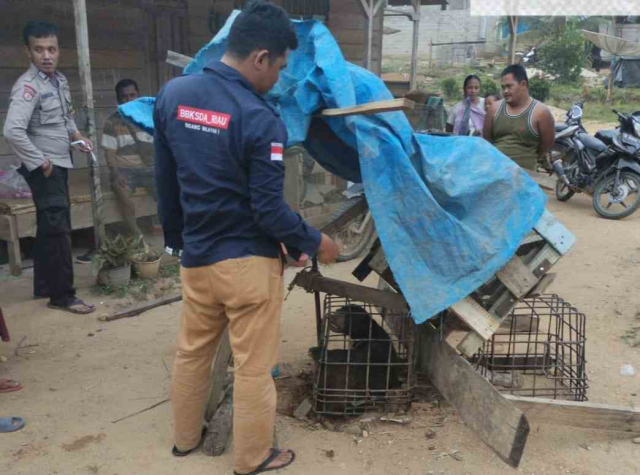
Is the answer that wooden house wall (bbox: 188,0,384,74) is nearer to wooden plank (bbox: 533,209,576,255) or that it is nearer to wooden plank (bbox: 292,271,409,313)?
wooden plank (bbox: 292,271,409,313)

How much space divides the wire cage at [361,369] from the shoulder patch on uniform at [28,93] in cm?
262

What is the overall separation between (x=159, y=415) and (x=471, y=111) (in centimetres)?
545

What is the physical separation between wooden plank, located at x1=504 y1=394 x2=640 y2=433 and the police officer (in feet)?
11.1

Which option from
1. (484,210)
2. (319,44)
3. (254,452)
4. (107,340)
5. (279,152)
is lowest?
(107,340)

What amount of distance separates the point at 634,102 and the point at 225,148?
2033cm

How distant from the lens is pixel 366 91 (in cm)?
293

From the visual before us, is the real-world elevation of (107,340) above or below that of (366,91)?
below

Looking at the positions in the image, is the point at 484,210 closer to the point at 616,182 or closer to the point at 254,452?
the point at 254,452

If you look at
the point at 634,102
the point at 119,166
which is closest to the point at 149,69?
the point at 119,166

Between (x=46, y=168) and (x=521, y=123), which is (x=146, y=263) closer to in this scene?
(x=46, y=168)

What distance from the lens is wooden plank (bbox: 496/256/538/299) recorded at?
2.89m

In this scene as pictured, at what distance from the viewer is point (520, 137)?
194 inches

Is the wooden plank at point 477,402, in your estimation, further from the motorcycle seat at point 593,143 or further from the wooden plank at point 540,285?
the motorcycle seat at point 593,143

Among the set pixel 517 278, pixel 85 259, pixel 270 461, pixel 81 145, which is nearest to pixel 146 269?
pixel 85 259
